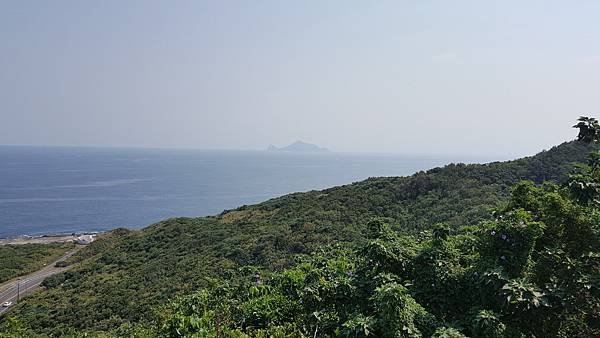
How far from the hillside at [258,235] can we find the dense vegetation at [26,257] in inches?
365

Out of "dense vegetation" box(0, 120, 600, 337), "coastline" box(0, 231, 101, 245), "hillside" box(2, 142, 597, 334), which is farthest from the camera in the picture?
"coastline" box(0, 231, 101, 245)

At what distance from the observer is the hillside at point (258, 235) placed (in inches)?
860

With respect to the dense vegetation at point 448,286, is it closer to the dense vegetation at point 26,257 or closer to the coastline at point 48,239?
the dense vegetation at point 26,257

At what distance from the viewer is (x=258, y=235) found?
2808 centimetres

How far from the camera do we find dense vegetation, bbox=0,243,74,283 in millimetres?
39219

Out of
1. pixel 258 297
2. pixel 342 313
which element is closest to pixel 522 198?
pixel 342 313

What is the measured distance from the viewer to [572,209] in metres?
4.62

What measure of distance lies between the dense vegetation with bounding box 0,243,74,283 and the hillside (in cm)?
927

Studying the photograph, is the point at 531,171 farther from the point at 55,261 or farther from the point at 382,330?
the point at 55,261

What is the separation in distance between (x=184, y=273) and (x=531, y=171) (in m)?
24.9

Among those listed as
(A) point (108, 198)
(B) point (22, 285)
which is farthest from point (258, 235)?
(A) point (108, 198)

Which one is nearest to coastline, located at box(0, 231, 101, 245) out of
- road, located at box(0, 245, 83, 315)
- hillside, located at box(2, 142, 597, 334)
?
road, located at box(0, 245, 83, 315)

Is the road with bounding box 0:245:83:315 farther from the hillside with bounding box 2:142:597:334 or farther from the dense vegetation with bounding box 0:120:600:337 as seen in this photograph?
the dense vegetation with bounding box 0:120:600:337

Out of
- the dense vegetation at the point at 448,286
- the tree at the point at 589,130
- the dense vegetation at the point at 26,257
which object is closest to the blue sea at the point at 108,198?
the dense vegetation at the point at 26,257
